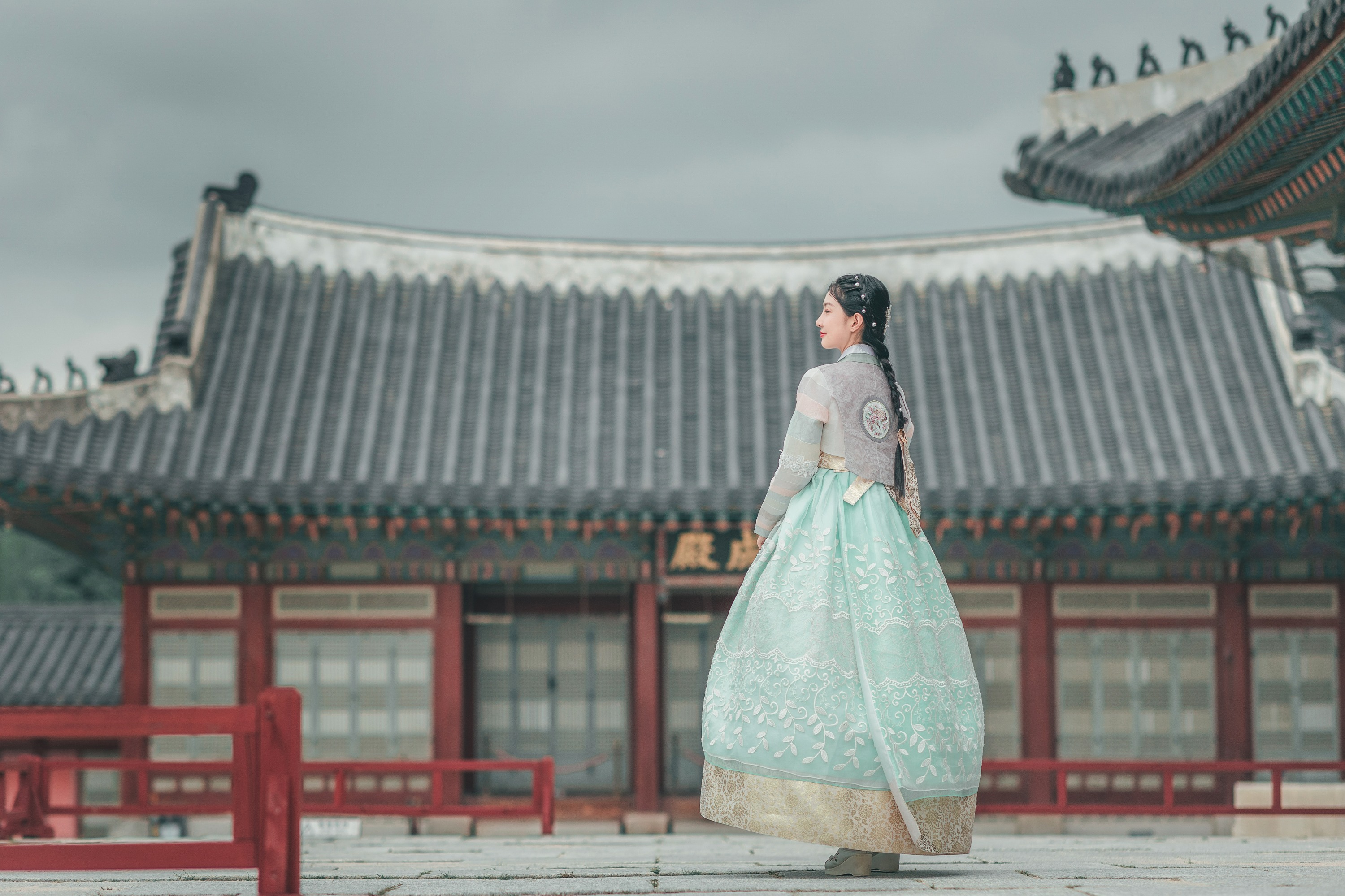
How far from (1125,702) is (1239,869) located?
7.74 m

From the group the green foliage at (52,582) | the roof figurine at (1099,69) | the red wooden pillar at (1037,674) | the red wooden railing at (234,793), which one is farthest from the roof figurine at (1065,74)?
the green foliage at (52,582)

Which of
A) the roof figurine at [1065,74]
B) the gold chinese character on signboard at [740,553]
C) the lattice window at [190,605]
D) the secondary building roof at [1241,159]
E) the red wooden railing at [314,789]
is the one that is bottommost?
the red wooden railing at [314,789]

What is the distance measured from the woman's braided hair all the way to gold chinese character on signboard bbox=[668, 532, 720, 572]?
7.08m

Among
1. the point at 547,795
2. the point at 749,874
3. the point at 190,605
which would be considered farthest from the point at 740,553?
the point at 749,874

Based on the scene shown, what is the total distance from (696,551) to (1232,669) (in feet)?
15.9

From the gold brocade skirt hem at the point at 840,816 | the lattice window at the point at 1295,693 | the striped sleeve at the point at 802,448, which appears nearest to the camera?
the gold brocade skirt hem at the point at 840,816

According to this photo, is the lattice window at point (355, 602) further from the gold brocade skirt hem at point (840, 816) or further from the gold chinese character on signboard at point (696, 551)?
the gold brocade skirt hem at point (840, 816)

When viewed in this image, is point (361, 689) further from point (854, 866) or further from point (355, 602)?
point (854, 866)

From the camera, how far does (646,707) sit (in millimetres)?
11750

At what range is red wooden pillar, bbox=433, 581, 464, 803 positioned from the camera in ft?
38.1

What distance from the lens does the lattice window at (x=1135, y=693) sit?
38.7 feet

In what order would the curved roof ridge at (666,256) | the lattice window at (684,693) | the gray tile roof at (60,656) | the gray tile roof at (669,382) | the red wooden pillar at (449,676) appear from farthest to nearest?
the gray tile roof at (60,656) → the curved roof ridge at (666,256) → the lattice window at (684,693) → the red wooden pillar at (449,676) → the gray tile roof at (669,382)

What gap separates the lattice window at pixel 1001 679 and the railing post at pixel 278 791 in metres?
8.84

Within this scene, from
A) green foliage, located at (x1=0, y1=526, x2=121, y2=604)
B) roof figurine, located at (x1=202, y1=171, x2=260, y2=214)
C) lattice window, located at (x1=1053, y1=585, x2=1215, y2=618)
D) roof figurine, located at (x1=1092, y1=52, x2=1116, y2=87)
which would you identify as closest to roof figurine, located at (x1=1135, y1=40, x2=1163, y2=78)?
roof figurine, located at (x1=1092, y1=52, x2=1116, y2=87)
